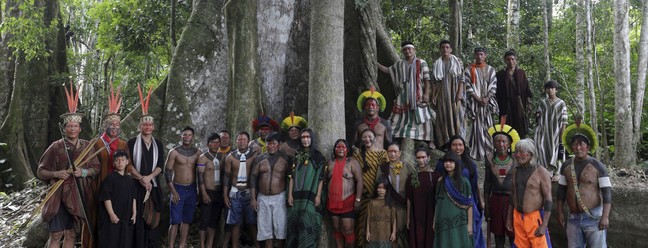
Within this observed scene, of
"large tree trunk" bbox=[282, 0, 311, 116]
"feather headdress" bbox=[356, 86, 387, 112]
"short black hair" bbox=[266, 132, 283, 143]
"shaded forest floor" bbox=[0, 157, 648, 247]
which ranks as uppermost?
"large tree trunk" bbox=[282, 0, 311, 116]


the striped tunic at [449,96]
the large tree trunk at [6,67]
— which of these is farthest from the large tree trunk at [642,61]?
the large tree trunk at [6,67]

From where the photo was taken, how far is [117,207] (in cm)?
554

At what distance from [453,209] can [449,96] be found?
7.57ft

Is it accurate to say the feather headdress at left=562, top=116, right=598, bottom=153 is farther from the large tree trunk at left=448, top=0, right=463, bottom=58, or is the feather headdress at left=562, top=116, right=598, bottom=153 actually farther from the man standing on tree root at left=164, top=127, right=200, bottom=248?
the man standing on tree root at left=164, top=127, right=200, bottom=248

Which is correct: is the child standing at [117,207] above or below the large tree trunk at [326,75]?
below

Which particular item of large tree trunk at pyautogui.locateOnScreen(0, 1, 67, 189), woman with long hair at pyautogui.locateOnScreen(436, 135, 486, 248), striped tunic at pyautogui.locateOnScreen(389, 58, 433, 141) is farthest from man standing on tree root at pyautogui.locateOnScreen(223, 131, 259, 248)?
large tree trunk at pyautogui.locateOnScreen(0, 1, 67, 189)

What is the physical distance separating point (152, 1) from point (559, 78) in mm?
11359

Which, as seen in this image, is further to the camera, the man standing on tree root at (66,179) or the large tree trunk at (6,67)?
the large tree trunk at (6,67)

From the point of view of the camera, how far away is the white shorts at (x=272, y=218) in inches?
237

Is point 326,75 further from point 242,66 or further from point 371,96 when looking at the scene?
point 242,66

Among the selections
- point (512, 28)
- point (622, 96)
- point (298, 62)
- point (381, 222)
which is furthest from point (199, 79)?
point (622, 96)

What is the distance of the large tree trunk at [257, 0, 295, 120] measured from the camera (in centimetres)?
783

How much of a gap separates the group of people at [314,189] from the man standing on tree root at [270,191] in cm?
1

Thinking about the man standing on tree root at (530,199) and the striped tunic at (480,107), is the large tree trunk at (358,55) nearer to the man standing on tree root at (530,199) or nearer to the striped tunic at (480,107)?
the striped tunic at (480,107)
